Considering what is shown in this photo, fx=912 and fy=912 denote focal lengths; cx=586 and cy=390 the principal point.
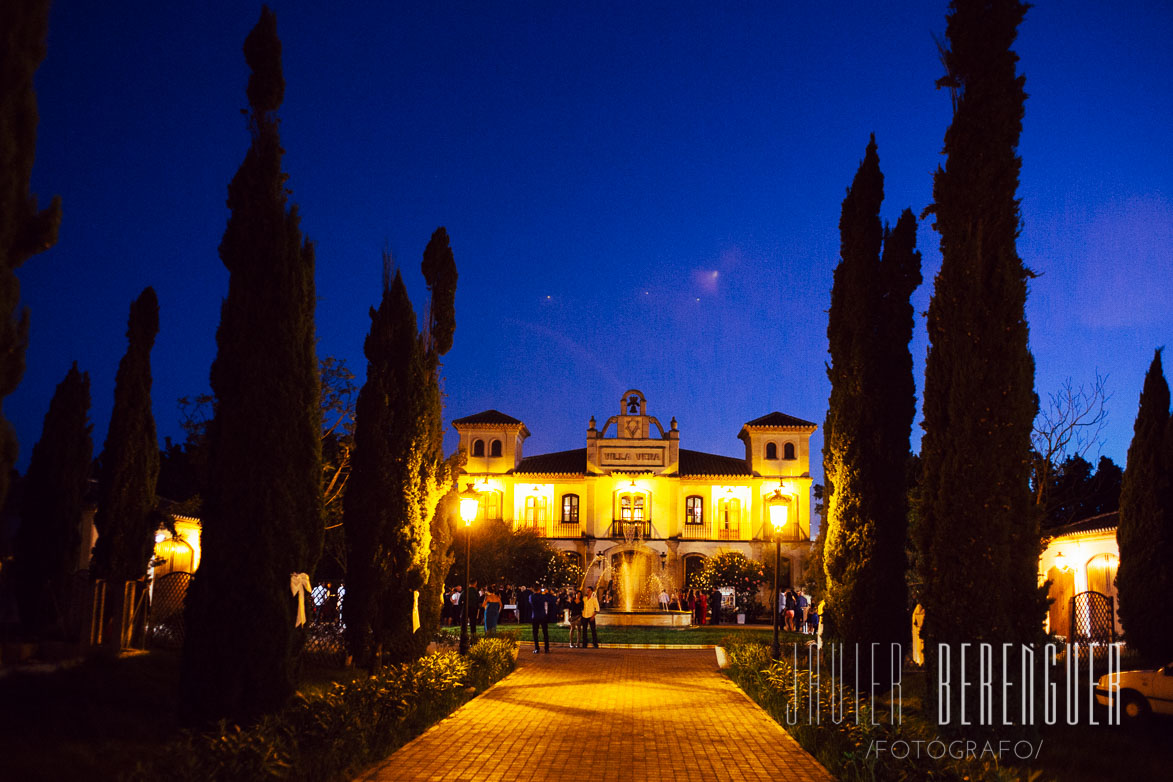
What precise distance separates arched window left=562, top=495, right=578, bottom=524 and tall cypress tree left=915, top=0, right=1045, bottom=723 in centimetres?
4224

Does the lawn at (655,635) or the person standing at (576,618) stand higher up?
the person standing at (576,618)

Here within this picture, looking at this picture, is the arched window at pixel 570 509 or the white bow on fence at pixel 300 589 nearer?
the white bow on fence at pixel 300 589

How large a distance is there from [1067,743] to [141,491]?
1287 cm

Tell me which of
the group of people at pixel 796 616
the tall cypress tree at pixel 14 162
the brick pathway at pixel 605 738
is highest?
the tall cypress tree at pixel 14 162

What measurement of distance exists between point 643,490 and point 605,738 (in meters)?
40.3

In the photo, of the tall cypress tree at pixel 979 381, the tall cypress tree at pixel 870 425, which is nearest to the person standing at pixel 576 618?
the tall cypress tree at pixel 870 425

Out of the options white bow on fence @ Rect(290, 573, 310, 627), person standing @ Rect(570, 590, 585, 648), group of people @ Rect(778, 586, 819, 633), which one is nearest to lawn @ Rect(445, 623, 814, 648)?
person standing @ Rect(570, 590, 585, 648)

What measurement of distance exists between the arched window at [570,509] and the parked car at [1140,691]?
4028 centimetres

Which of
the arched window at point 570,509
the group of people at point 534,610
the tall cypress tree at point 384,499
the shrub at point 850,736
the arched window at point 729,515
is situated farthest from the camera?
the arched window at point 570,509

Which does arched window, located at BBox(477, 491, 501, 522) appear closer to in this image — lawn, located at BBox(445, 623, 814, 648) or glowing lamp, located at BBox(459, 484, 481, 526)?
lawn, located at BBox(445, 623, 814, 648)

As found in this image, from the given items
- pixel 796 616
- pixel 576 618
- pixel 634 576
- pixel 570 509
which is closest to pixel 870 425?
pixel 576 618

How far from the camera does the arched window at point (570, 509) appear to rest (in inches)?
1987

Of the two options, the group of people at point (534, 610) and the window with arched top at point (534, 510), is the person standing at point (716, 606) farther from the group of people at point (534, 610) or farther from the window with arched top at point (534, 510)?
the window with arched top at point (534, 510)

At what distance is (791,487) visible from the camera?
4959 centimetres
